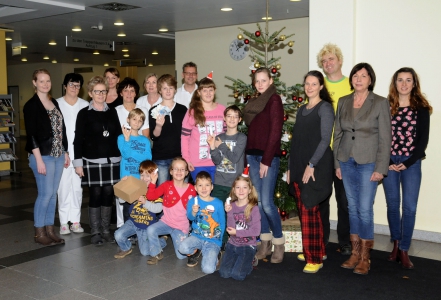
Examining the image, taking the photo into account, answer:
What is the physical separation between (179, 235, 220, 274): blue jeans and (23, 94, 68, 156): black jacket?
6.21 feet

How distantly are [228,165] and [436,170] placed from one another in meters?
2.46

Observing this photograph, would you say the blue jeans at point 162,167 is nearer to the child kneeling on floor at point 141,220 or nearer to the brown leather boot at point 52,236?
the child kneeling on floor at point 141,220

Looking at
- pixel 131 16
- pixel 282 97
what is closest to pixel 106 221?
pixel 282 97

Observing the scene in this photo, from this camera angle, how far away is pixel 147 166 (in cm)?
505

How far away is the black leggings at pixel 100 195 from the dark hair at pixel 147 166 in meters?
0.64

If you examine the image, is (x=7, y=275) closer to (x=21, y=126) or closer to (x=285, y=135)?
(x=285, y=135)

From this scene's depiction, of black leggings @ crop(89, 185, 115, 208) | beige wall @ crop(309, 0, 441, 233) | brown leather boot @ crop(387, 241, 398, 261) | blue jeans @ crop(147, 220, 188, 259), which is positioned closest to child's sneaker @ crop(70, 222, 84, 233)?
black leggings @ crop(89, 185, 115, 208)

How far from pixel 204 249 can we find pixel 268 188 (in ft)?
2.71

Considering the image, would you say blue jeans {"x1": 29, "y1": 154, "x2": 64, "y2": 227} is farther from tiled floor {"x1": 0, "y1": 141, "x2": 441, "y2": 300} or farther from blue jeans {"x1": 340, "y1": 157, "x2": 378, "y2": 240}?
blue jeans {"x1": 340, "y1": 157, "x2": 378, "y2": 240}

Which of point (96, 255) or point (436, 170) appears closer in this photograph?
point (96, 255)

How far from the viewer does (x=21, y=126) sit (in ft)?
79.1

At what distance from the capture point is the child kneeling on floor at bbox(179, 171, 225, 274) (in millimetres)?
4695

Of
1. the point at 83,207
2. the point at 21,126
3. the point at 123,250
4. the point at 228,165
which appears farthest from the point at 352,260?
the point at 21,126

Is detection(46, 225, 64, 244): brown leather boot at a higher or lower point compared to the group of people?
lower
